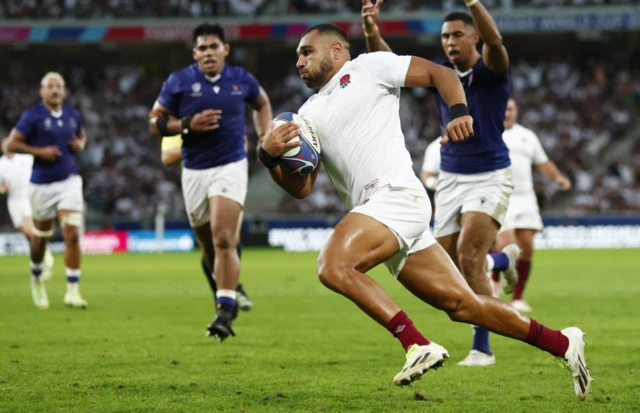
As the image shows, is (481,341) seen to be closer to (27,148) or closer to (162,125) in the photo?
(162,125)

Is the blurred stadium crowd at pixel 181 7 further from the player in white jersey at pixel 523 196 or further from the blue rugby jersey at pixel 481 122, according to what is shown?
the blue rugby jersey at pixel 481 122

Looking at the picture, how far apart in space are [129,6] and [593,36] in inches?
722

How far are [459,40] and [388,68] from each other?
6.91 feet

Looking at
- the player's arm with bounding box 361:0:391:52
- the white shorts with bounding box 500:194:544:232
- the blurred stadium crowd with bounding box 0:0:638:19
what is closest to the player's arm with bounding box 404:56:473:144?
the player's arm with bounding box 361:0:391:52

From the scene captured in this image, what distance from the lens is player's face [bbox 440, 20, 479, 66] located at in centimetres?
774

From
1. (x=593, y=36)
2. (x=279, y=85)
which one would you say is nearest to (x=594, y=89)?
(x=593, y=36)

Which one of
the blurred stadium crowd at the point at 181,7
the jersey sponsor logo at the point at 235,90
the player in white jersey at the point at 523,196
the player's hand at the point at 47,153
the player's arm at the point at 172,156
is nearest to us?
the jersey sponsor logo at the point at 235,90

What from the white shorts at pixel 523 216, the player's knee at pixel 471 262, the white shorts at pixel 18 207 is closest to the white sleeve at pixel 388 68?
the player's knee at pixel 471 262

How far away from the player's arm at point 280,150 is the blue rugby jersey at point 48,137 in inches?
299

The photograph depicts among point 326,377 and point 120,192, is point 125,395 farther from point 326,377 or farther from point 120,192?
point 120,192

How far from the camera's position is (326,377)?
22.5 feet

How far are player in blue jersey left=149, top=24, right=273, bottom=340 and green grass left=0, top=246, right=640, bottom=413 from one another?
118 centimetres

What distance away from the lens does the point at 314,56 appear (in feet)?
19.5

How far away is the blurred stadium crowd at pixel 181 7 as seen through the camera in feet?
121
